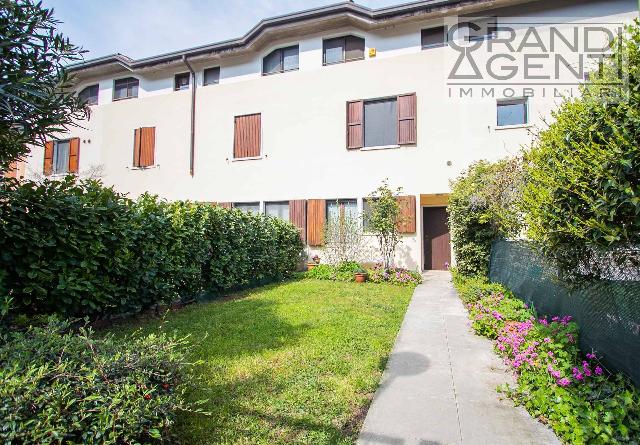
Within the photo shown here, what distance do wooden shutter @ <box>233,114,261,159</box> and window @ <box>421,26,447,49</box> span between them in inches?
250

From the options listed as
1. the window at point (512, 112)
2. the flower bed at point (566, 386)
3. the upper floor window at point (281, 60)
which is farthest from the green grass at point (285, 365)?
the upper floor window at point (281, 60)

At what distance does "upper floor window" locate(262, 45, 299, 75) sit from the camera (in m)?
13.0

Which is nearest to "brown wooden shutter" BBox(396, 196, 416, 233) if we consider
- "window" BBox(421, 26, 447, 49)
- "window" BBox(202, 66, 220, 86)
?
"window" BBox(421, 26, 447, 49)

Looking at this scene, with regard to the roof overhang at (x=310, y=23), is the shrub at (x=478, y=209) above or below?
below

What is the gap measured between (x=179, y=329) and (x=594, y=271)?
196 inches

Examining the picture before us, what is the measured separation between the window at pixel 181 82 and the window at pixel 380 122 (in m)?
8.00

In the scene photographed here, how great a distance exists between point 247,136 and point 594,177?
12.3 m

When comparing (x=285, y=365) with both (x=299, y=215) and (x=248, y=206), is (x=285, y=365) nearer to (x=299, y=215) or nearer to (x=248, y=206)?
(x=299, y=215)

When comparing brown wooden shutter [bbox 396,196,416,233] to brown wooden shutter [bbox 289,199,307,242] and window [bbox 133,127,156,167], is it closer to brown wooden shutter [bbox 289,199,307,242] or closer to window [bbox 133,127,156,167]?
brown wooden shutter [bbox 289,199,307,242]

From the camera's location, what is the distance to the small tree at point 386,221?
34.1 ft

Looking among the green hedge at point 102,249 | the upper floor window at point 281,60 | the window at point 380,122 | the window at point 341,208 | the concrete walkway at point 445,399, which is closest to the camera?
the concrete walkway at point 445,399

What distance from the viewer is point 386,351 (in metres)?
4.20

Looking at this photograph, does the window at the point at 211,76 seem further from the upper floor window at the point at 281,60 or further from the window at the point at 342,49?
the window at the point at 342,49

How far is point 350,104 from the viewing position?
39.4 feet
